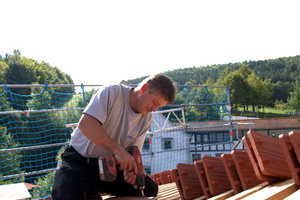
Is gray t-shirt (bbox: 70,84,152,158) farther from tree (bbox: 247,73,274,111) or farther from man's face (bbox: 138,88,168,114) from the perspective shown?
tree (bbox: 247,73,274,111)

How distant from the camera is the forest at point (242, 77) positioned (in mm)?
Answer: 60250

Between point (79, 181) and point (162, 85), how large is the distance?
41.3 inches

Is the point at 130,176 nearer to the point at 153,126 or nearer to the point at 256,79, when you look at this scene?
the point at 153,126

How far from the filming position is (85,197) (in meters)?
2.69

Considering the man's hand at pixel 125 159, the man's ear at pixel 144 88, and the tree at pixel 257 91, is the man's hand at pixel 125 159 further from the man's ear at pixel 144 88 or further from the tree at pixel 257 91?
the tree at pixel 257 91

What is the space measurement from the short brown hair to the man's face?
0.12ft

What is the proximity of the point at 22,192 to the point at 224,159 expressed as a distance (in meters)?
1.81

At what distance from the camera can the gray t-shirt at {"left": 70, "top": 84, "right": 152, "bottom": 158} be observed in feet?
8.41

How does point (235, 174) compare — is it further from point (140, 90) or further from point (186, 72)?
point (186, 72)

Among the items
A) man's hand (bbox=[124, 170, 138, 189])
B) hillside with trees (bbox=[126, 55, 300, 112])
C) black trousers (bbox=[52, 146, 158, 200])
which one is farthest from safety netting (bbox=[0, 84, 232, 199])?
hillside with trees (bbox=[126, 55, 300, 112])

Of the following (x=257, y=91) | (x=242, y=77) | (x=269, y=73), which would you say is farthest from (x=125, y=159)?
(x=269, y=73)

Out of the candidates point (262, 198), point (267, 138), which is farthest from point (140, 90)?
point (262, 198)

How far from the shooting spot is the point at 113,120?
2.70 meters

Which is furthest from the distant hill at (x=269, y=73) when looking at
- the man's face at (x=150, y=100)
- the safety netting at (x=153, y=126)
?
the man's face at (x=150, y=100)
